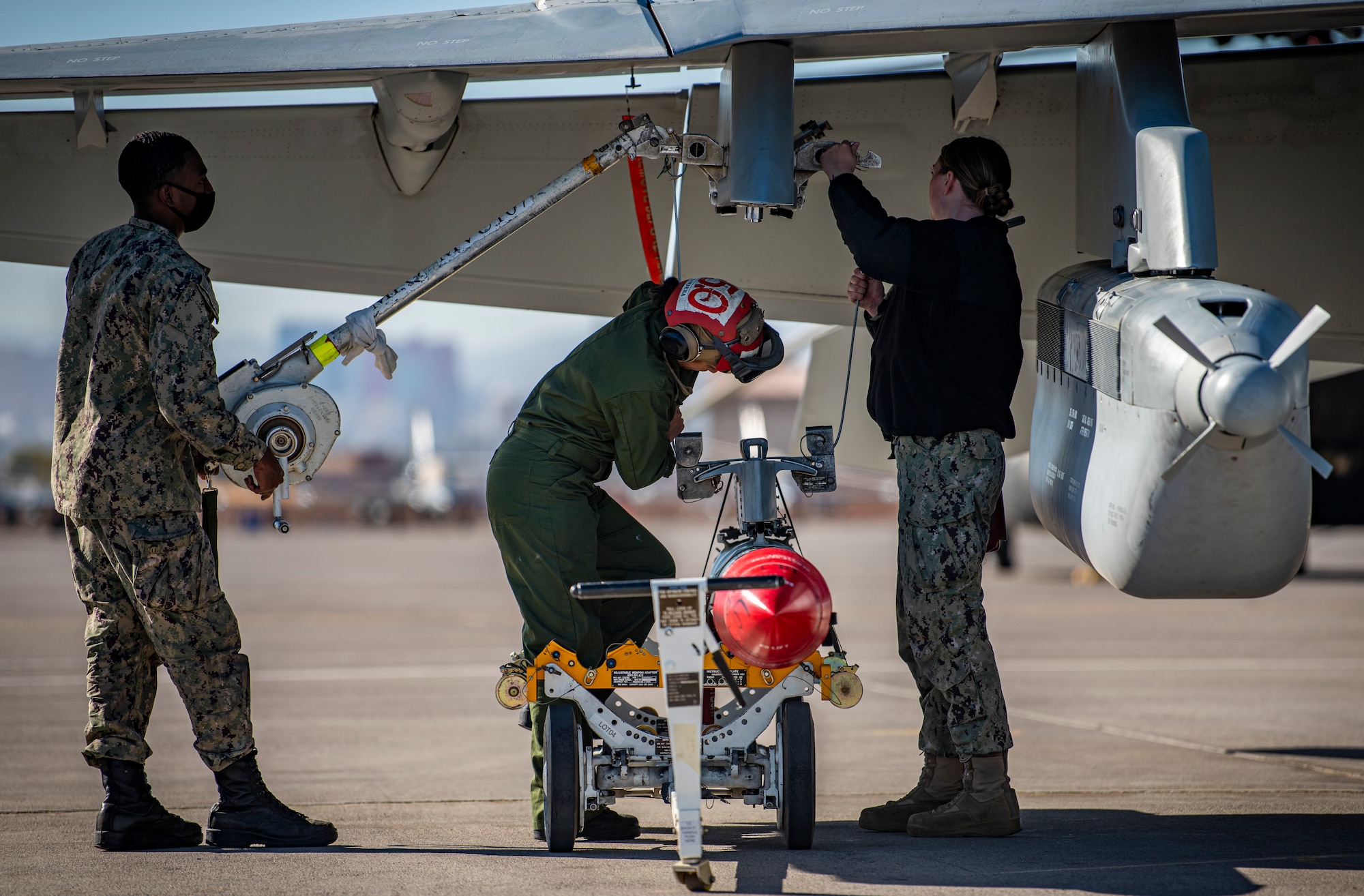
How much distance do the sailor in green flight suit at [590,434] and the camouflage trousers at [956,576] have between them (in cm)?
74

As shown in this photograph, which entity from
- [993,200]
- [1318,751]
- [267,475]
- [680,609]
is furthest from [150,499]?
[1318,751]

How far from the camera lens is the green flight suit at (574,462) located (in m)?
4.54

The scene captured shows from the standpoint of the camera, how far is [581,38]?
4.81 metres

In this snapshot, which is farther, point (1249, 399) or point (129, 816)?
point (129, 816)

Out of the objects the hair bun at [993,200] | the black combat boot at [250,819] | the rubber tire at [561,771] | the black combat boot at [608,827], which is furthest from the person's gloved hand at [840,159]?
the black combat boot at [250,819]

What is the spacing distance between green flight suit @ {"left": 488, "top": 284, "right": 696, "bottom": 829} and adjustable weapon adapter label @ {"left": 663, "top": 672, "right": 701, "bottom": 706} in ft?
2.38

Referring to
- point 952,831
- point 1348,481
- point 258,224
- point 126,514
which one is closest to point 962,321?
point 952,831

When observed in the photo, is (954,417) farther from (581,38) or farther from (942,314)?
(581,38)

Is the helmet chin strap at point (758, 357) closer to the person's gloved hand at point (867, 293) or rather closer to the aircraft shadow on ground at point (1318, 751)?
the person's gloved hand at point (867, 293)

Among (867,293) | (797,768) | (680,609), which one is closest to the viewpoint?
(680,609)

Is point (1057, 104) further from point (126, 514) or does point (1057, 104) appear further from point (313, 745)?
point (313, 745)

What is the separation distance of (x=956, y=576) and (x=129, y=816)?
313 centimetres

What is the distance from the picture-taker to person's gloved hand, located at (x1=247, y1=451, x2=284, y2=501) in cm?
475

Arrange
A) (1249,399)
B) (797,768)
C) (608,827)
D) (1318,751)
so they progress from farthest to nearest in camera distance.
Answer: (1318,751) < (608,827) < (797,768) < (1249,399)
